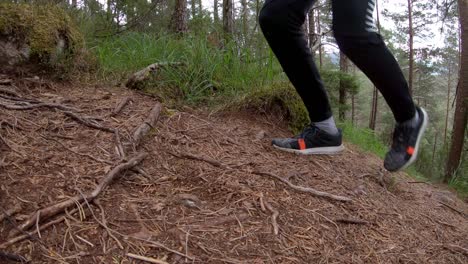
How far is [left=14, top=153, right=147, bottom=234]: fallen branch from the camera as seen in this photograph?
1.17m

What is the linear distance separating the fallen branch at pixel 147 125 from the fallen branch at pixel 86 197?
0.18m

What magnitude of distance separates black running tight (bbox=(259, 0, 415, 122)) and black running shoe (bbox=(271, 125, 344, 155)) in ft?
0.30

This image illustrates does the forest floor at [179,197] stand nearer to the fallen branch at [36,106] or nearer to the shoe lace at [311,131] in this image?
the fallen branch at [36,106]

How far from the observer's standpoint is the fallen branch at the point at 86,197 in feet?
3.84

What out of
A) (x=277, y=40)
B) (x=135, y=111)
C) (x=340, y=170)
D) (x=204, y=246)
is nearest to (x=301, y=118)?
(x=340, y=170)

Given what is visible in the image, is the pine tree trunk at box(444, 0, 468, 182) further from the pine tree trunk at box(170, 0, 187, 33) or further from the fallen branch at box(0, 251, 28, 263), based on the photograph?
the fallen branch at box(0, 251, 28, 263)

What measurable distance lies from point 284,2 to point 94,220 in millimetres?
1431

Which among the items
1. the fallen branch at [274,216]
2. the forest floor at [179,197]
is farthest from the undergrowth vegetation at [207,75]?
the fallen branch at [274,216]

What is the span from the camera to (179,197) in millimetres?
1523

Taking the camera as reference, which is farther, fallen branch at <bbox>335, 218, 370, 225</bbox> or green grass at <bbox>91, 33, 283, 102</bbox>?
green grass at <bbox>91, 33, 283, 102</bbox>

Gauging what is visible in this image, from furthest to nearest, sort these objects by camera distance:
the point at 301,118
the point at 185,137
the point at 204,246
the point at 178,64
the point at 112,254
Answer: the point at 178,64 < the point at 301,118 < the point at 185,137 < the point at 204,246 < the point at 112,254

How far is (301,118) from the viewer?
298 cm

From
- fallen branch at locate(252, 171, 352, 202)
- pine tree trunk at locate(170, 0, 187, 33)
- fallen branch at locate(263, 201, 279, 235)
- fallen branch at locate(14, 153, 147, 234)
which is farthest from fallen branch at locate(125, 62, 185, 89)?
pine tree trunk at locate(170, 0, 187, 33)

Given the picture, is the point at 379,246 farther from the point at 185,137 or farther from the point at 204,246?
the point at 185,137
